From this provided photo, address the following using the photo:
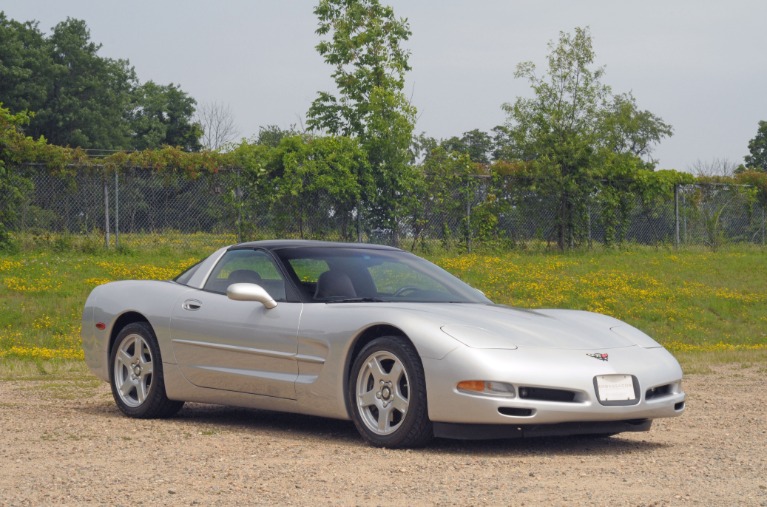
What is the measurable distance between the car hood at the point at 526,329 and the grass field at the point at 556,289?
5.95 m

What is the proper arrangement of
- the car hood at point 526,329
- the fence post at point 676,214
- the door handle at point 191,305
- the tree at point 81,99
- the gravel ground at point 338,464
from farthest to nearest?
the tree at point 81,99
the fence post at point 676,214
the door handle at point 191,305
the car hood at point 526,329
the gravel ground at point 338,464

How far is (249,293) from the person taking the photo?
754 cm

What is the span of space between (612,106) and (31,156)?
47.4 feet

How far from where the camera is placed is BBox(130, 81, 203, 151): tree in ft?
244

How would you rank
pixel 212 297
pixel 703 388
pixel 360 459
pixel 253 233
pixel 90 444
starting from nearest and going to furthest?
pixel 360 459 → pixel 90 444 → pixel 212 297 → pixel 703 388 → pixel 253 233

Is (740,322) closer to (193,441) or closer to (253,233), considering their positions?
(253,233)

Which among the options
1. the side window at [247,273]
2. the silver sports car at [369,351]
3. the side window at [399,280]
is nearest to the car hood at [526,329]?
the silver sports car at [369,351]

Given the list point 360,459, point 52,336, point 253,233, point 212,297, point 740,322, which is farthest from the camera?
point 253,233

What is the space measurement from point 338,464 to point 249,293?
179 centimetres

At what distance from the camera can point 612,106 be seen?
28250 mm

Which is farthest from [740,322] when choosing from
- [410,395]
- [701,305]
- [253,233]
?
[410,395]

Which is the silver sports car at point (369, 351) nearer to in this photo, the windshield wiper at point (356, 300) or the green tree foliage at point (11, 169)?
the windshield wiper at point (356, 300)

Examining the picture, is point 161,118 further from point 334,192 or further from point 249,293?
point 249,293

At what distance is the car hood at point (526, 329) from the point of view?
6.72m
